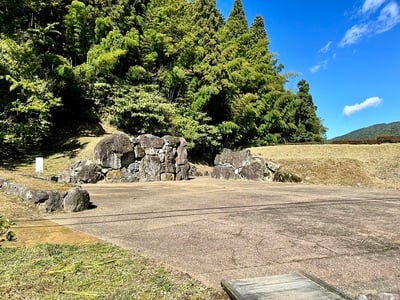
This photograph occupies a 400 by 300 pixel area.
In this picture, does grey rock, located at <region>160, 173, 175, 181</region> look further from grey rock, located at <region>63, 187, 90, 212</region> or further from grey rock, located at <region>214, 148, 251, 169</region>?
grey rock, located at <region>63, 187, 90, 212</region>

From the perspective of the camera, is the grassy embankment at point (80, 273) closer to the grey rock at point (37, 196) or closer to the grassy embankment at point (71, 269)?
the grassy embankment at point (71, 269)

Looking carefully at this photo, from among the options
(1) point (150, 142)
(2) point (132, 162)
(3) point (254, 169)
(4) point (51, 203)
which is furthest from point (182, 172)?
(4) point (51, 203)

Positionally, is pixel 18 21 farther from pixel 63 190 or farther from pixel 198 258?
pixel 198 258

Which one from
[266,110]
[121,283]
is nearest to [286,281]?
[121,283]

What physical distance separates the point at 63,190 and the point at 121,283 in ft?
10.00

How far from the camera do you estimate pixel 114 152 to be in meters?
9.68

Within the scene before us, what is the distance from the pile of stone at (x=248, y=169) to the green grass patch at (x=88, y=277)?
8.22m

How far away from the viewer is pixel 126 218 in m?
3.94

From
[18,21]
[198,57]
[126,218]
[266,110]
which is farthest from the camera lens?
[266,110]

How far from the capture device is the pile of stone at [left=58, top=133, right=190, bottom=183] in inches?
357

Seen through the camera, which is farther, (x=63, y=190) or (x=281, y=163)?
(x=281, y=163)

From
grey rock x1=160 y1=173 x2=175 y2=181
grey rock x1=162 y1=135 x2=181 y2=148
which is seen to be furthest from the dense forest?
grey rock x1=160 y1=173 x2=175 y2=181

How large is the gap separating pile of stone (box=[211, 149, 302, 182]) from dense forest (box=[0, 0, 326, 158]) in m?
2.22

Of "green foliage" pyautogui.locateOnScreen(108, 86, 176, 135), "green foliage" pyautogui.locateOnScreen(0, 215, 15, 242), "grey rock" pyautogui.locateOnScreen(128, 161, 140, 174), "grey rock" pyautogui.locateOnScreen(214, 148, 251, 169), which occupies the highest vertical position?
"green foliage" pyautogui.locateOnScreen(108, 86, 176, 135)
